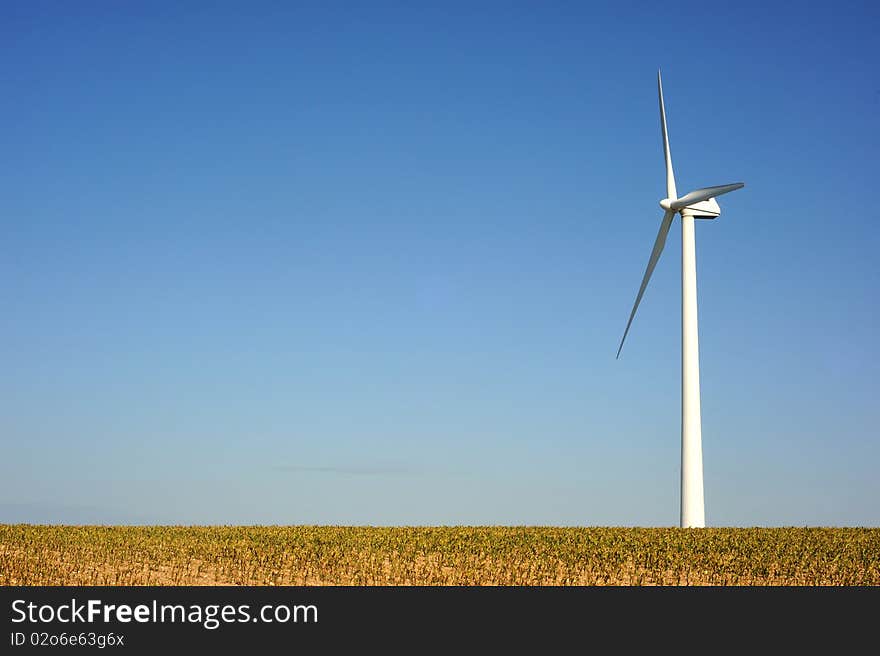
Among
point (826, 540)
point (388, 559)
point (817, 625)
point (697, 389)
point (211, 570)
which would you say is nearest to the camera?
point (817, 625)

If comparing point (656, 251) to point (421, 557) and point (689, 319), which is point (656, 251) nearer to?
point (689, 319)

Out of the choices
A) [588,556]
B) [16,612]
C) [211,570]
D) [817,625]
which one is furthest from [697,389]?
[16,612]

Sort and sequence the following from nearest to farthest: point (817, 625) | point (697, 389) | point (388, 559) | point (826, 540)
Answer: point (817, 625)
point (388, 559)
point (826, 540)
point (697, 389)

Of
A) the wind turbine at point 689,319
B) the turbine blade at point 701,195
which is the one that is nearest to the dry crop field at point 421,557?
the wind turbine at point 689,319

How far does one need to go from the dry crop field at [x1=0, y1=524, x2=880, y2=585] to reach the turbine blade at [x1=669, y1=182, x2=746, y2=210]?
1846 centimetres

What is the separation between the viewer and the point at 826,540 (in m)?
40.9

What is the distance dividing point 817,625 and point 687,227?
36.0 metres

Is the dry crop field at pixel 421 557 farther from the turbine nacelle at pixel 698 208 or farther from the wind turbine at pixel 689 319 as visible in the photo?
the turbine nacelle at pixel 698 208

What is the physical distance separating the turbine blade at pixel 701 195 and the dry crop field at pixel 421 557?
60.6 ft

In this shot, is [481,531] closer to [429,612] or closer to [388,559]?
[388,559]

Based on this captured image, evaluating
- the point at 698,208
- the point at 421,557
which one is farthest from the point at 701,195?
the point at 421,557

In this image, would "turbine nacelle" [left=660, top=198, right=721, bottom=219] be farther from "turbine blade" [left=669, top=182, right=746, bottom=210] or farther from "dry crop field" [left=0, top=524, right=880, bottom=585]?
"dry crop field" [left=0, top=524, right=880, bottom=585]

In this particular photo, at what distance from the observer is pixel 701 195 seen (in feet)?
177

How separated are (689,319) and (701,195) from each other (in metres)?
6.85
